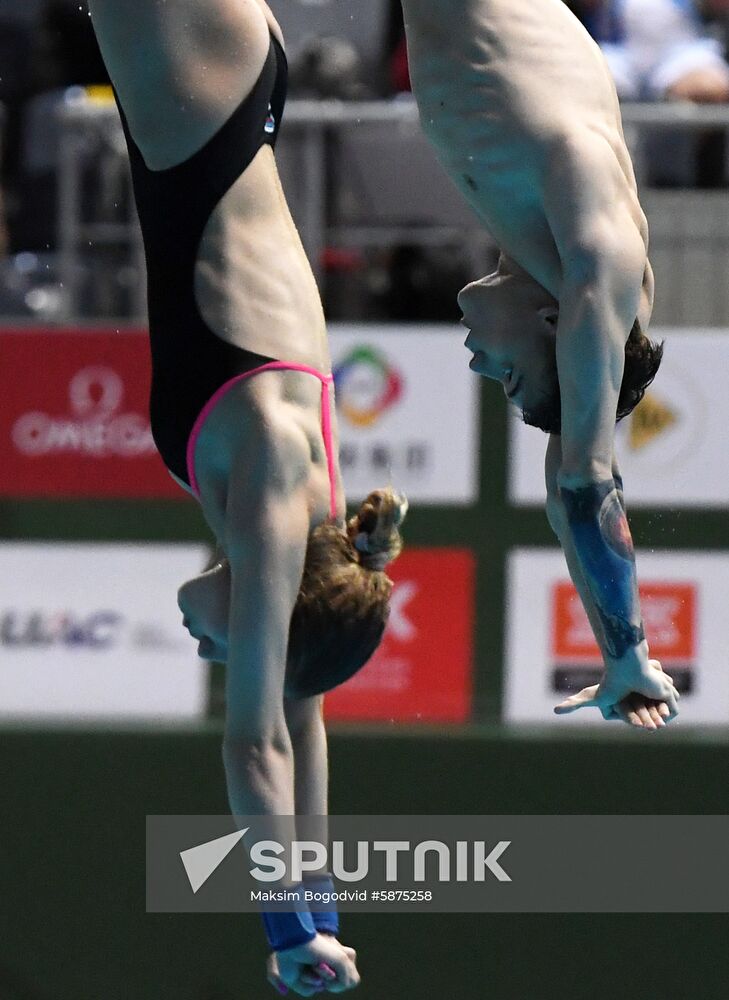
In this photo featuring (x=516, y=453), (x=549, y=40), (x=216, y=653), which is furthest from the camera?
(x=516, y=453)

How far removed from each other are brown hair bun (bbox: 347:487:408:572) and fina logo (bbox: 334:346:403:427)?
2.60 m

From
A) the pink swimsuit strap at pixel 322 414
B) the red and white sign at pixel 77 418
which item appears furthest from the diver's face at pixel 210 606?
the red and white sign at pixel 77 418

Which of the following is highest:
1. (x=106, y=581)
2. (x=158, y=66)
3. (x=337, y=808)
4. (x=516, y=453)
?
(x=158, y=66)

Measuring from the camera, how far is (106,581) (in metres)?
6.15

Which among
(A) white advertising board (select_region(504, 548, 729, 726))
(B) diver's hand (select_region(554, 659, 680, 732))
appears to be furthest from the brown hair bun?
(A) white advertising board (select_region(504, 548, 729, 726))

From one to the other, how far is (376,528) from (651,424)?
108 inches

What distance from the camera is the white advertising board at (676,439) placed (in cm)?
580

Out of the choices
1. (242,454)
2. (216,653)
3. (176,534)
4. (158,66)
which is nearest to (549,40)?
(158,66)

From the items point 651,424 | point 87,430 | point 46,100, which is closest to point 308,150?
point 46,100

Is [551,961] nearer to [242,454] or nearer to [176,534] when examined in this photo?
[176,534]

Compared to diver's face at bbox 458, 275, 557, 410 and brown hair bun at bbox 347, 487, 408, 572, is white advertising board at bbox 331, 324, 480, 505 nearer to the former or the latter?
brown hair bun at bbox 347, 487, 408, 572

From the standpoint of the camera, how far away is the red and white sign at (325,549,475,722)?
241 inches

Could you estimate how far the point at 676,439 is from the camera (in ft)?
19.3

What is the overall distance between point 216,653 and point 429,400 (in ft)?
8.95
